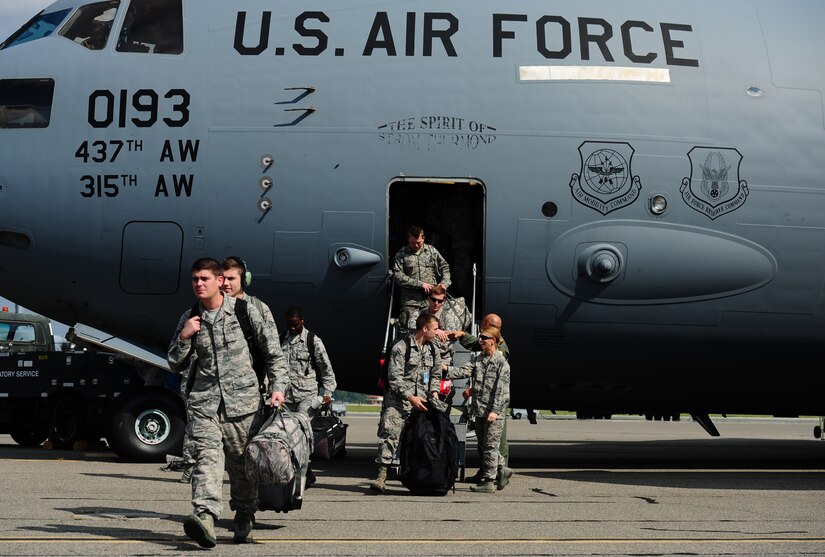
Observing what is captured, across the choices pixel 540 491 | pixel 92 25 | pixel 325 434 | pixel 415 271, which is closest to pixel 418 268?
pixel 415 271

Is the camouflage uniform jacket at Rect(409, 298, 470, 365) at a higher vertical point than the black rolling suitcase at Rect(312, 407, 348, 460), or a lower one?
higher

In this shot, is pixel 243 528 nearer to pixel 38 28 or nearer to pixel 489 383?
pixel 489 383

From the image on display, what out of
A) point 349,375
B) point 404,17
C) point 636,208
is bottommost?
point 349,375

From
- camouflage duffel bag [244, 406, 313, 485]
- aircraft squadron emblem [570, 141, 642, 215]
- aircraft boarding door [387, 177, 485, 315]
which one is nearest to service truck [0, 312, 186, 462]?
aircraft boarding door [387, 177, 485, 315]

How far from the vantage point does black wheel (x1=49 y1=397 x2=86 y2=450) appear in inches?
740

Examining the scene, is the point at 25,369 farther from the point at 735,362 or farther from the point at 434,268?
the point at 735,362

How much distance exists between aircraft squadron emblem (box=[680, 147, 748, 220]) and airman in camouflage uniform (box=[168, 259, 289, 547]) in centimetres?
678

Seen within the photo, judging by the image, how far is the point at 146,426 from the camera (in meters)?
14.3

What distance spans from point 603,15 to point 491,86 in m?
1.70

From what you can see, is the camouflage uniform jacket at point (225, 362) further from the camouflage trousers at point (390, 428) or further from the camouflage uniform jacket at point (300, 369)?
the camouflage uniform jacket at point (300, 369)

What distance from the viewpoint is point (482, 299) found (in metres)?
13.2

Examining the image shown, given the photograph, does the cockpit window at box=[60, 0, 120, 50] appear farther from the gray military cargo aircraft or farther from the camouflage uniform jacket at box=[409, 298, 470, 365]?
the camouflage uniform jacket at box=[409, 298, 470, 365]

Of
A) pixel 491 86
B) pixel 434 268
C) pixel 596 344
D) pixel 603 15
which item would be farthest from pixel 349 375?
pixel 603 15

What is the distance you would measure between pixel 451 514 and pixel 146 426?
20.0 feet
